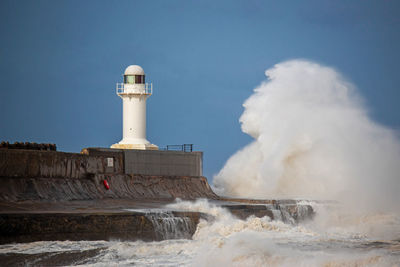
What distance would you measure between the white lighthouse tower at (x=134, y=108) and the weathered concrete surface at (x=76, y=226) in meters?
11.8

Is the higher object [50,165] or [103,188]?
[50,165]

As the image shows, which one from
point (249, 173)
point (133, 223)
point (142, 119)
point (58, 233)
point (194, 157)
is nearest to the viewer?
point (58, 233)

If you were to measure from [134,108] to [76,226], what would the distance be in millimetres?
13837

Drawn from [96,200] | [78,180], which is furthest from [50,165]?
[96,200]

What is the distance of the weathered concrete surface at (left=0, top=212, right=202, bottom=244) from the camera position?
50.9 feet

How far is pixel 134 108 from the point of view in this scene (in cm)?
2988

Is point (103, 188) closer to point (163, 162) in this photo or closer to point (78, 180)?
point (78, 180)

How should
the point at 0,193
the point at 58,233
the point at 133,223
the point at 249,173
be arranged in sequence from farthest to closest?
the point at 249,173 → the point at 0,193 → the point at 133,223 → the point at 58,233

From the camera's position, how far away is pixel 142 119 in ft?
98.3

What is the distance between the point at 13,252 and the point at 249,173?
60.5ft

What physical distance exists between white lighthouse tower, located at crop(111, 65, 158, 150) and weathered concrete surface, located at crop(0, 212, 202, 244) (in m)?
11.8

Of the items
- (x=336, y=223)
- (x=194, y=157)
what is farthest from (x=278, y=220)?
(x=194, y=157)

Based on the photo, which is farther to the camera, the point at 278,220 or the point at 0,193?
the point at 278,220

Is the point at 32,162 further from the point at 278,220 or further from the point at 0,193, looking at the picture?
the point at 278,220
